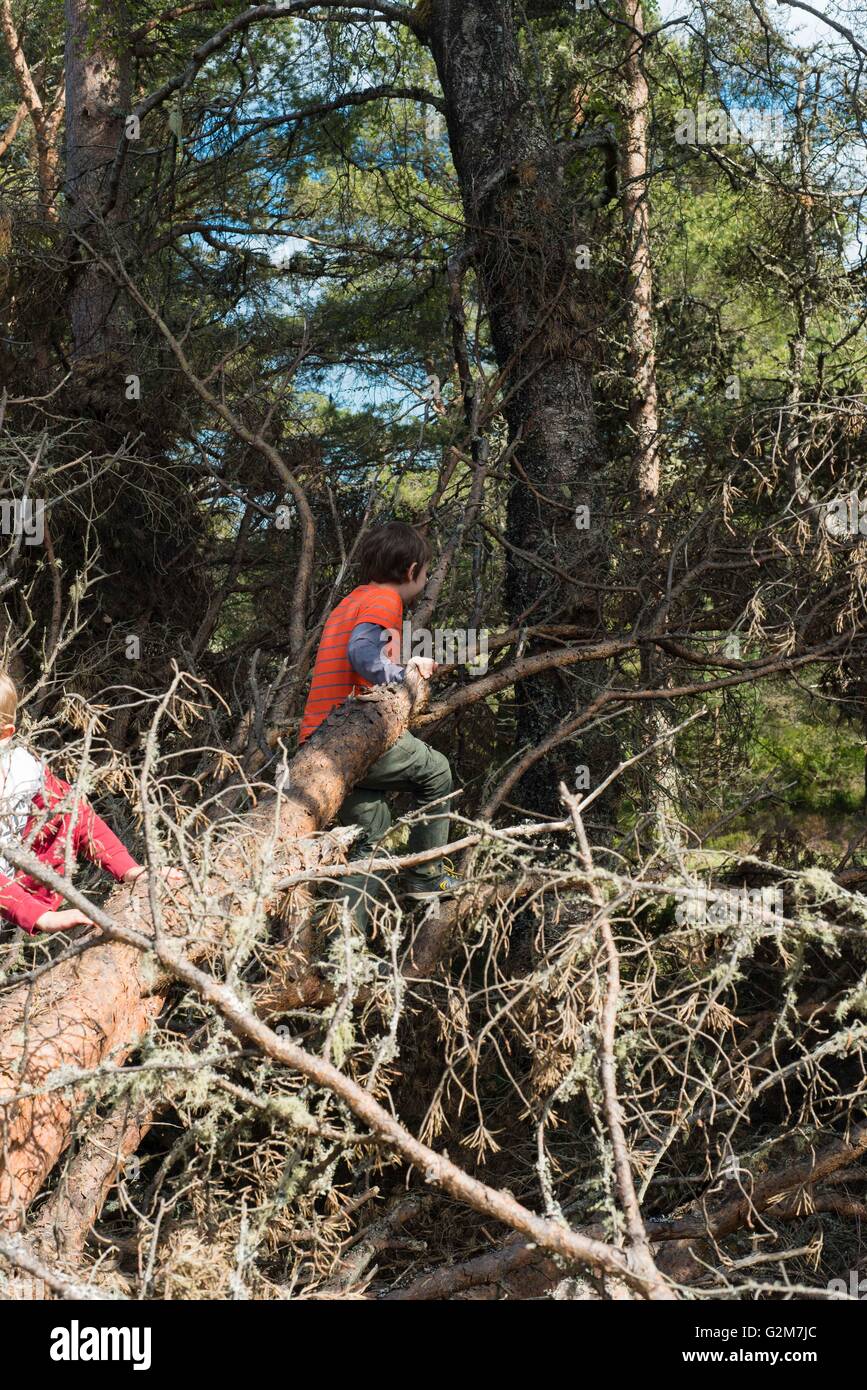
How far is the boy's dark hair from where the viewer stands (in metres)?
4.36

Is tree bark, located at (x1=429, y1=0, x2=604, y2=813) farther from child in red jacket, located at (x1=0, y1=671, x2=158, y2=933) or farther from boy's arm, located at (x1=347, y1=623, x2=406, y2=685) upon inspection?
child in red jacket, located at (x1=0, y1=671, x2=158, y2=933)

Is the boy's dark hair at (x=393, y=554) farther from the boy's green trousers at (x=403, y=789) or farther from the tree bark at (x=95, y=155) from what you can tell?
the tree bark at (x=95, y=155)

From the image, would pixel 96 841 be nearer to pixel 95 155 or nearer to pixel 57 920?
pixel 57 920

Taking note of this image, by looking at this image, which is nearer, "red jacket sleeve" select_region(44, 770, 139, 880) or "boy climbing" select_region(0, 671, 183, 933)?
"boy climbing" select_region(0, 671, 183, 933)

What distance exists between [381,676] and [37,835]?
1.64m

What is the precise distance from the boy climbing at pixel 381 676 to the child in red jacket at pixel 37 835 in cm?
108

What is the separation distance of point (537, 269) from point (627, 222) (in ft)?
3.22

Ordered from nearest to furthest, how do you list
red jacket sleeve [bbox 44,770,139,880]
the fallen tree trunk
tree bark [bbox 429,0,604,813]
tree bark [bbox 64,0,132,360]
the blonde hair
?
the fallen tree trunk
red jacket sleeve [bbox 44,770,139,880]
the blonde hair
tree bark [bbox 429,0,604,813]
tree bark [bbox 64,0,132,360]

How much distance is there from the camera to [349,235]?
Result: 8.80m

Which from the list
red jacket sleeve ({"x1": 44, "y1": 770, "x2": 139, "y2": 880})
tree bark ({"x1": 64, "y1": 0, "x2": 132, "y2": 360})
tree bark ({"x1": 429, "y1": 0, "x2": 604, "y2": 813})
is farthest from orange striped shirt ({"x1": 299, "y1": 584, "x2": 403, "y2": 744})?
tree bark ({"x1": 64, "y1": 0, "x2": 132, "y2": 360})

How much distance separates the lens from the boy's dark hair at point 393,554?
436 cm

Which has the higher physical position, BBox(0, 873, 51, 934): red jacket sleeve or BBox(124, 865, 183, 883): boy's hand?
BBox(124, 865, 183, 883): boy's hand

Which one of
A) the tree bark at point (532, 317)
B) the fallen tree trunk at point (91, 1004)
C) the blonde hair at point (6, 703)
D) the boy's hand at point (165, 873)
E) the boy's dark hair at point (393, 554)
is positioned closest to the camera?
the fallen tree trunk at point (91, 1004)

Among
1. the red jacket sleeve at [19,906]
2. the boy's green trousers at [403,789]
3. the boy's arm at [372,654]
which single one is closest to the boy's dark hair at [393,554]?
the boy's arm at [372,654]
